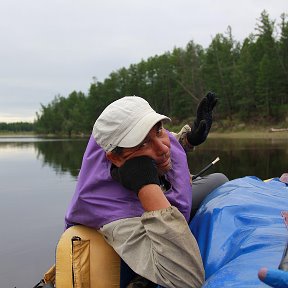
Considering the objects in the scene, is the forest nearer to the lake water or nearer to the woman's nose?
the lake water

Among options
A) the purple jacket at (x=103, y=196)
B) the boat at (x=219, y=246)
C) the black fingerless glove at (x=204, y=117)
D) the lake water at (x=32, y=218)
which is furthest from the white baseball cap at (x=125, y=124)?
the lake water at (x=32, y=218)

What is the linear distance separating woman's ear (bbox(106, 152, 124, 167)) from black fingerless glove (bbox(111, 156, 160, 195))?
0.23ft

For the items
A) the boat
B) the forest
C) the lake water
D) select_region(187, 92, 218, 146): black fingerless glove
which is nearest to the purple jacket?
the boat

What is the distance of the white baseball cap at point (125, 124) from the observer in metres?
1.69

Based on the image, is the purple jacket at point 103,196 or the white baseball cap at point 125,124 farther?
the purple jacket at point 103,196

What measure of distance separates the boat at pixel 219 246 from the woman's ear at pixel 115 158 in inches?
15.1

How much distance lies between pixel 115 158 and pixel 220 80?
183 ft

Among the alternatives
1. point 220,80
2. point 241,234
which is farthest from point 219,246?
point 220,80

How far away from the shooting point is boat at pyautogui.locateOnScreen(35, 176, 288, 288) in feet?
5.05

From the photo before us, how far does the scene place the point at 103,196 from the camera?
189 centimetres

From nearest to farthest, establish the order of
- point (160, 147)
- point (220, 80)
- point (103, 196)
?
point (160, 147), point (103, 196), point (220, 80)

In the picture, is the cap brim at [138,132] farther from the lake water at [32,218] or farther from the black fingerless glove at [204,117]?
the lake water at [32,218]

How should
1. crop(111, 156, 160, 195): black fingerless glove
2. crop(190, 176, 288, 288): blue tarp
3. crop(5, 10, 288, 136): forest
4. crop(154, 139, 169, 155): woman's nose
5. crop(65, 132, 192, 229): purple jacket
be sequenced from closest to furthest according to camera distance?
crop(190, 176, 288, 288): blue tarp
crop(111, 156, 160, 195): black fingerless glove
crop(154, 139, 169, 155): woman's nose
crop(65, 132, 192, 229): purple jacket
crop(5, 10, 288, 136): forest

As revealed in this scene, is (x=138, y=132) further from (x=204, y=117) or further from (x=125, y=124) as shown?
(x=204, y=117)
